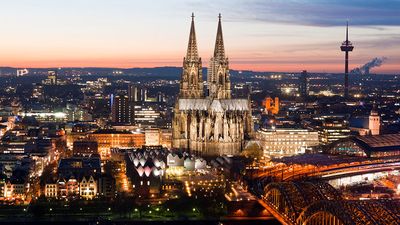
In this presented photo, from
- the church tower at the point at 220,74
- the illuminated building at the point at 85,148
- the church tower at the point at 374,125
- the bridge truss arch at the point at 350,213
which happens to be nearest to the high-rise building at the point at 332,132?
the church tower at the point at 374,125

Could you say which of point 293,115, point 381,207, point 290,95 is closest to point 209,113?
point 381,207

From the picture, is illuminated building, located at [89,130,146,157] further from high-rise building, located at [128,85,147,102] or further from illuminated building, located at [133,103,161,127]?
high-rise building, located at [128,85,147,102]

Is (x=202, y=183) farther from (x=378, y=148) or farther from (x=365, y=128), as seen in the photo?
(x=365, y=128)

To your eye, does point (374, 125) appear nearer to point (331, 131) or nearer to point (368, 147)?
point (331, 131)

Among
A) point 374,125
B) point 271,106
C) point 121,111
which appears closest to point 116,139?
point 374,125

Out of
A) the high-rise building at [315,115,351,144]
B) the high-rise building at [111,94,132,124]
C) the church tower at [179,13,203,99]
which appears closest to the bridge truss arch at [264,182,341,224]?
the church tower at [179,13,203,99]
